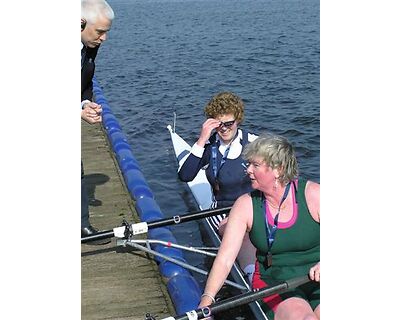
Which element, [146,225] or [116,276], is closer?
[116,276]

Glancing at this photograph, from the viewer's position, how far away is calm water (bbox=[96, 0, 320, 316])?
13.9 m

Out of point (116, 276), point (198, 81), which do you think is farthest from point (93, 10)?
point (198, 81)

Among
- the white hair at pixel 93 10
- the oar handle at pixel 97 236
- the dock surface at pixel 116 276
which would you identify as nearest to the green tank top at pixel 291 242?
the dock surface at pixel 116 276

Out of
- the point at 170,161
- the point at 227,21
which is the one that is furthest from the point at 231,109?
the point at 227,21

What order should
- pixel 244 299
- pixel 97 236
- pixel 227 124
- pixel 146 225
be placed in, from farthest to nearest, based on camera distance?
pixel 146 225 < pixel 97 236 < pixel 227 124 < pixel 244 299

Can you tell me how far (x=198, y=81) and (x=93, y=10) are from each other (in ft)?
67.6

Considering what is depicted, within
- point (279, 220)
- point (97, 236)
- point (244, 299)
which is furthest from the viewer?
point (97, 236)

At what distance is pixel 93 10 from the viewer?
13.7ft

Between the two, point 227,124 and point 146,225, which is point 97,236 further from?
point 227,124
